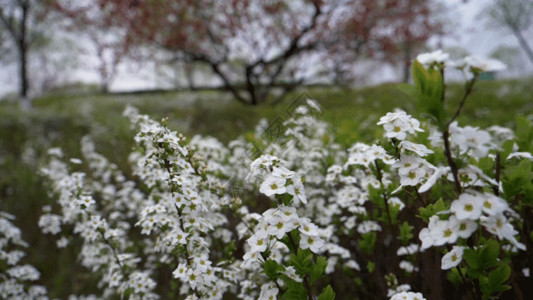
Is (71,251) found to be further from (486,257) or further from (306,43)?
(306,43)

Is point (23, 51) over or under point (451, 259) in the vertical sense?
over

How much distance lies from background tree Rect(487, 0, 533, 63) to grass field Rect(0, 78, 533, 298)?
15948mm

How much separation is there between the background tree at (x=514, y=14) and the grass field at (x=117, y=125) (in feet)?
52.3

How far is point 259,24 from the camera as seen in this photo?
1004 centimetres

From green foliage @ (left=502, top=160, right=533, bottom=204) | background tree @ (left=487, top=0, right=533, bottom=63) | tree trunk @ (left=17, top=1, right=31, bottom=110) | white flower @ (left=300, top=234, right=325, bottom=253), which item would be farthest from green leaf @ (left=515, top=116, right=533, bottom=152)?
background tree @ (left=487, top=0, right=533, bottom=63)

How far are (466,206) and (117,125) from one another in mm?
8936

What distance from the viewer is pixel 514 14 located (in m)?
25.1

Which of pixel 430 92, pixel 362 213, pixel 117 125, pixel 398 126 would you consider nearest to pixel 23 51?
pixel 117 125

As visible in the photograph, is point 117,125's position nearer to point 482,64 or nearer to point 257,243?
point 257,243

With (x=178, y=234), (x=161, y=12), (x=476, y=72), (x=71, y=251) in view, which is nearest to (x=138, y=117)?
(x=178, y=234)

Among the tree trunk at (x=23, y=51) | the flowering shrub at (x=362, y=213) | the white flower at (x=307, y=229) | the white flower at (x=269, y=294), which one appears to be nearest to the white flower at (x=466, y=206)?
the flowering shrub at (x=362, y=213)

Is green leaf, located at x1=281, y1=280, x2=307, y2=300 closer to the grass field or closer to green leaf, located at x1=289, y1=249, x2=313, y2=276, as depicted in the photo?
green leaf, located at x1=289, y1=249, x2=313, y2=276

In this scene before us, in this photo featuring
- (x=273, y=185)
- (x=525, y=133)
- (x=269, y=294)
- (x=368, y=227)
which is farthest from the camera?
(x=368, y=227)

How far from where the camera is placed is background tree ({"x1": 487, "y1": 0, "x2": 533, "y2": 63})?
24.6 meters
